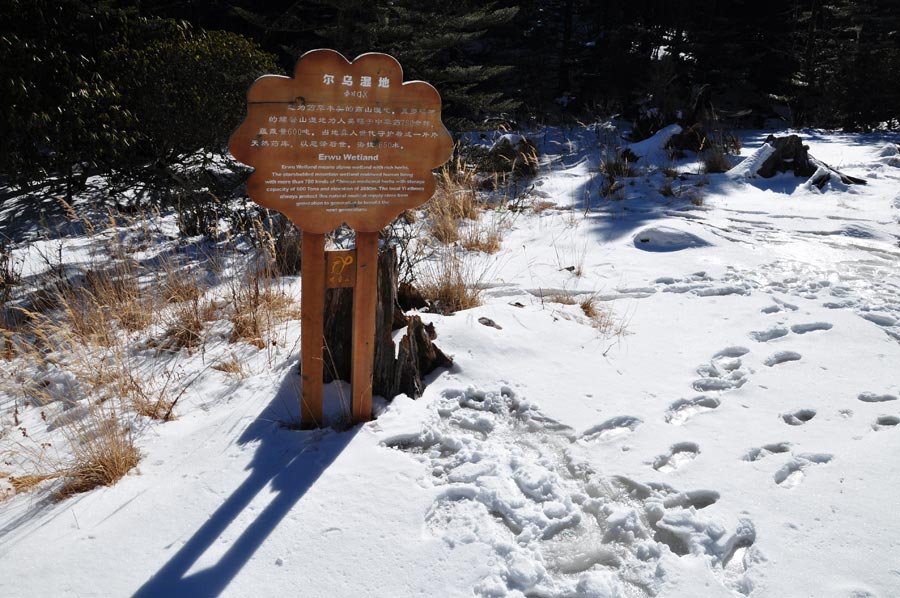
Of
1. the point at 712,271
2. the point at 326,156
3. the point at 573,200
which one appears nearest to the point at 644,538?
the point at 326,156

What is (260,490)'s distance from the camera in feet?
6.95

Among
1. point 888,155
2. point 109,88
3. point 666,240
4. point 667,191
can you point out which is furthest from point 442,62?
point 109,88

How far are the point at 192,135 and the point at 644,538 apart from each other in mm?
5258

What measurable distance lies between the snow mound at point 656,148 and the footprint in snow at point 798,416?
6.50 metres

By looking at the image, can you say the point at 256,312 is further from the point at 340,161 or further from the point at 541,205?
→ the point at 541,205

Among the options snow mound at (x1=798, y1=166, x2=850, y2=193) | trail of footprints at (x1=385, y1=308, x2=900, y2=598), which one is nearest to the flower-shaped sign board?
trail of footprints at (x1=385, y1=308, x2=900, y2=598)

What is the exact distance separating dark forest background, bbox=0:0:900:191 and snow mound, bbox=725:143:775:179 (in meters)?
2.28

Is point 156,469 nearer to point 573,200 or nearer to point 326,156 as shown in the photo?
point 326,156

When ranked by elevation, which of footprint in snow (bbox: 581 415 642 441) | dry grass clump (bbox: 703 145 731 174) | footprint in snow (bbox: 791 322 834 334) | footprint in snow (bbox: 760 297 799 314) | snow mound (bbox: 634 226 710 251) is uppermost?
dry grass clump (bbox: 703 145 731 174)

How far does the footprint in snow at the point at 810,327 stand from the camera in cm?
344

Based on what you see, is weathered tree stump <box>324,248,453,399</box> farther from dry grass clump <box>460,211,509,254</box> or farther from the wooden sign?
dry grass clump <box>460,211,509,254</box>

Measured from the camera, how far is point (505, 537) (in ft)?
6.31

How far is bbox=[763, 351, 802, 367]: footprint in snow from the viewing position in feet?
10.1

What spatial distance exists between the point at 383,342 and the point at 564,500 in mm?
1059
